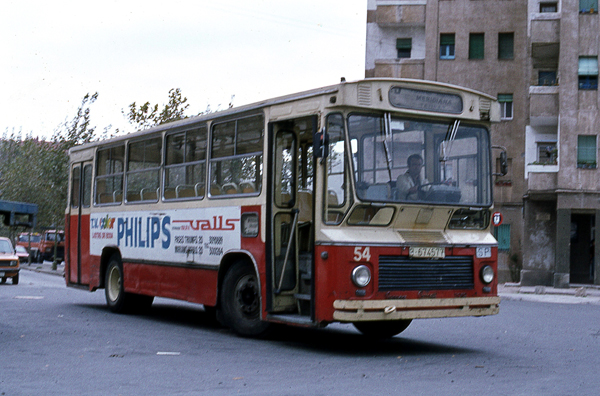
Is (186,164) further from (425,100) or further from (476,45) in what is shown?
(476,45)

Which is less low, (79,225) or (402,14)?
(402,14)

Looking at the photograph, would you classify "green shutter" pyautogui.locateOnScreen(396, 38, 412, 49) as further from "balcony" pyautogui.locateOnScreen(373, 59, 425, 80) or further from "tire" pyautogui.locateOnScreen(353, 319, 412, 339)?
"tire" pyautogui.locateOnScreen(353, 319, 412, 339)

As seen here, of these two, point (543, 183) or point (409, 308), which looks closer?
point (409, 308)

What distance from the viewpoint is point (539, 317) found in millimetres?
18297

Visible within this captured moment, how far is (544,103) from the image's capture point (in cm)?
3394

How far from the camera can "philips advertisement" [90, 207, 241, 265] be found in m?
12.6

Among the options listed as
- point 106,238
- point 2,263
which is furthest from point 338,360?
point 2,263

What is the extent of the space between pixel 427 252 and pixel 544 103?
24.7 meters

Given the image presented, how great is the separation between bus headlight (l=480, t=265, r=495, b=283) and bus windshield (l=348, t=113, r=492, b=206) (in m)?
0.81

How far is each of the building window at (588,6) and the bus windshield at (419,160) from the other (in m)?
24.2

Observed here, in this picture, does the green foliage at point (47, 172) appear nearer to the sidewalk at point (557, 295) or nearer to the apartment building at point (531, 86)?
the apartment building at point (531, 86)

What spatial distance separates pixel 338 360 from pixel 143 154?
21.8 feet

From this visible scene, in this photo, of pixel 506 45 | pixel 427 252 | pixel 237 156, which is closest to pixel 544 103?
pixel 506 45

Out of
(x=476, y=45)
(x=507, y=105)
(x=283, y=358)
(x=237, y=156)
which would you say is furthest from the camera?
(x=476, y=45)
